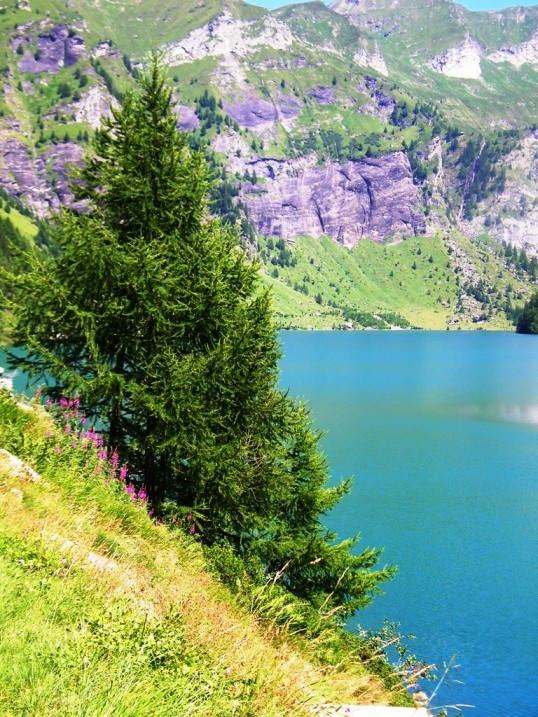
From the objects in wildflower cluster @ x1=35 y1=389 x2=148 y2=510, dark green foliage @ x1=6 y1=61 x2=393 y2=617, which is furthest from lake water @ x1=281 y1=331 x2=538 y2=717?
wildflower cluster @ x1=35 y1=389 x2=148 y2=510

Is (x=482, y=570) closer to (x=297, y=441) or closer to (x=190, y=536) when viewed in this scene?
(x=297, y=441)

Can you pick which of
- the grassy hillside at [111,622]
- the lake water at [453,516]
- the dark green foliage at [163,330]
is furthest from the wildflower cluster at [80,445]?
the lake water at [453,516]

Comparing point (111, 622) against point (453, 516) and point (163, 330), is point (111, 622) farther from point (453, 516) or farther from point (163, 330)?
point (453, 516)

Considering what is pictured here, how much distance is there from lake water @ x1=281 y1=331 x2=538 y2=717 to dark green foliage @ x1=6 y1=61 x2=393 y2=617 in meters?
6.95

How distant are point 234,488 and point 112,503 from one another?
186 inches

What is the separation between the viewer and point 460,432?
7594cm

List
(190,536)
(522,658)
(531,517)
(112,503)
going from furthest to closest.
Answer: (531,517) < (522,658) < (190,536) < (112,503)

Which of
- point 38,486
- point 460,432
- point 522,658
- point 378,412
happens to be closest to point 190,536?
point 38,486

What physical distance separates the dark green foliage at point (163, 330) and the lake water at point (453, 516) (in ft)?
22.8

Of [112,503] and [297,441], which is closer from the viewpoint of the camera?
[112,503]

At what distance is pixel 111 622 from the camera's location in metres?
4.95

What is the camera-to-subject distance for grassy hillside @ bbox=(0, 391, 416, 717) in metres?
3.97

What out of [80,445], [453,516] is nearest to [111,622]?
[80,445]

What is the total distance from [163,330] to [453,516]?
3777 cm
